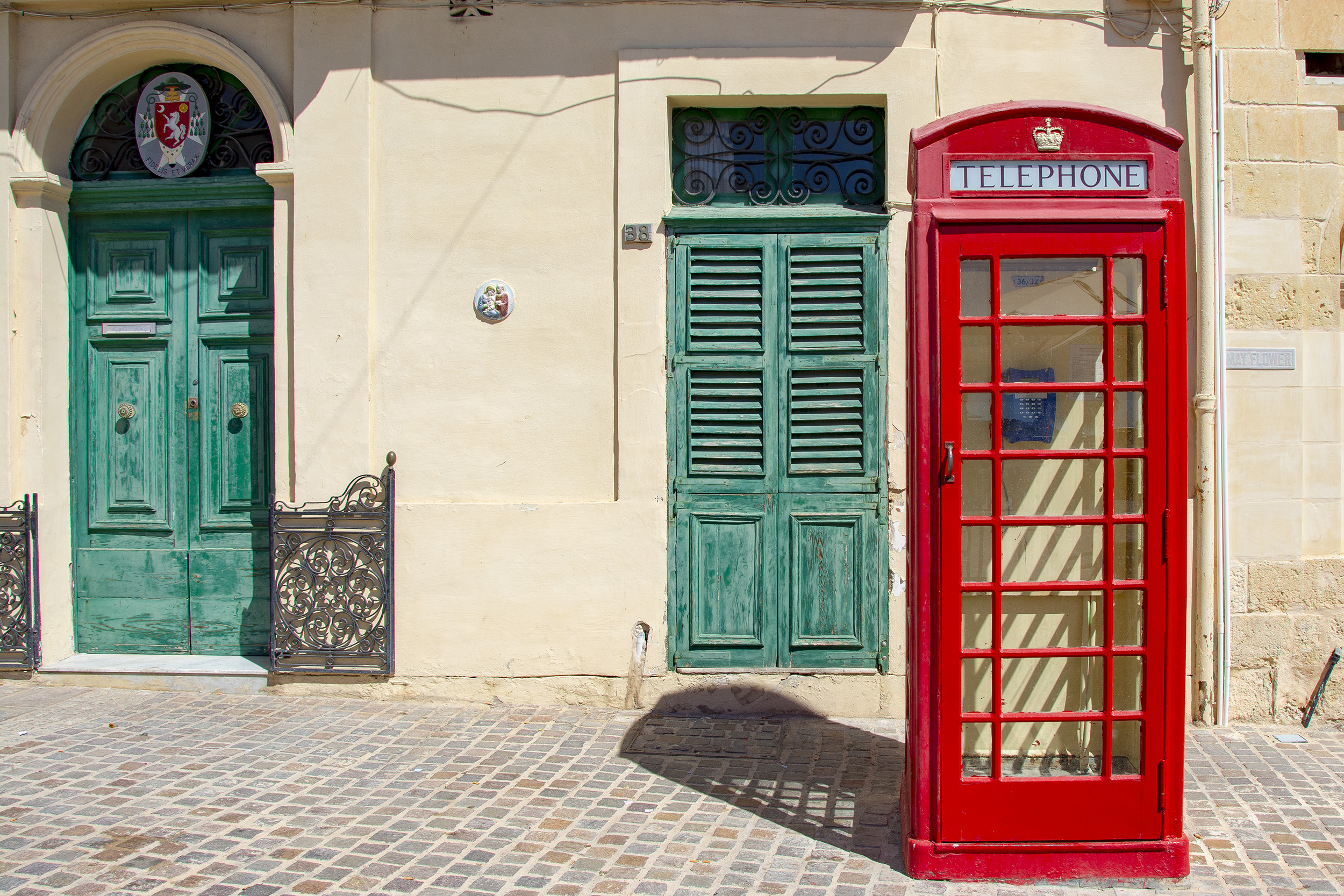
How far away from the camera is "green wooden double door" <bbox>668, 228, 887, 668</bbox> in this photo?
5.82 metres

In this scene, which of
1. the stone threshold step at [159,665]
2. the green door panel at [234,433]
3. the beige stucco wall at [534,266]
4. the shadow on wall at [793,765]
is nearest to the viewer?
the shadow on wall at [793,765]

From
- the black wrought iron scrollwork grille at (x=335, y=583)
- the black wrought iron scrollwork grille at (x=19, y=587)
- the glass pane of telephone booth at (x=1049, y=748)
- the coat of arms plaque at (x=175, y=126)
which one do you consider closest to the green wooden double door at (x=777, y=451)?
the black wrought iron scrollwork grille at (x=335, y=583)

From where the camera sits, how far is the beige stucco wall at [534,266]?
5801 mm

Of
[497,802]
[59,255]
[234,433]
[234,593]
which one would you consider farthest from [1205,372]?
[59,255]

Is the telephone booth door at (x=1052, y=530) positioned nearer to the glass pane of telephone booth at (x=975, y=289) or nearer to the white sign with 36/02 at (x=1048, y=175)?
the glass pane of telephone booth at (x=975, y=289)

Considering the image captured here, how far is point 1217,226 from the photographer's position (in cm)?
564

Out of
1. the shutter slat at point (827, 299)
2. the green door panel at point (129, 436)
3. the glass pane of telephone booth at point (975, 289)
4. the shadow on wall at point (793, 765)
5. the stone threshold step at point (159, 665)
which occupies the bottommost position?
the shadow on wall at point (793, 765)

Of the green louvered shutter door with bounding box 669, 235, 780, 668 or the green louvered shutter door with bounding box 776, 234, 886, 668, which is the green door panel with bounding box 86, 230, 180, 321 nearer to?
the green louvered shutter door with bounding box 669, 235, 780, 668

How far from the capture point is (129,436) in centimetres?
649

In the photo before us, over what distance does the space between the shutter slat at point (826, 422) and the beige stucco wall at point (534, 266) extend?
246 mm

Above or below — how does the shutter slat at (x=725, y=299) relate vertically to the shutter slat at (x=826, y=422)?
above

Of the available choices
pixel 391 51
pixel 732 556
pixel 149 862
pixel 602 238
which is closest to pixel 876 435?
pixel 732 556

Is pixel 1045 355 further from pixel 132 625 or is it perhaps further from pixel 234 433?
pixel 132 625

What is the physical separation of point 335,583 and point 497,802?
6.97 ft
